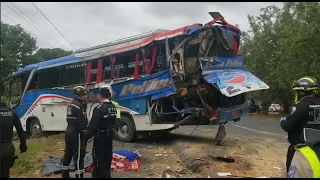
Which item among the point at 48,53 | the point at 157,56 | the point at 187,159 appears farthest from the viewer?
the point at 48,53

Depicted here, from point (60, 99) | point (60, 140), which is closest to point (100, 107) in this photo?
point (60, 140)

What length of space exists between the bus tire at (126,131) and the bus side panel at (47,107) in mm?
2187

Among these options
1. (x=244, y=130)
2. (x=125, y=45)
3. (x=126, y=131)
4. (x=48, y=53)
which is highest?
(x=48, y=53)

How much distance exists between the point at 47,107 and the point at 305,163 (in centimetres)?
1146

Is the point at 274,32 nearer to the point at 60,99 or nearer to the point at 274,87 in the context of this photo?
the point at 274,87

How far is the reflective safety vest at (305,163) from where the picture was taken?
3.15 metres

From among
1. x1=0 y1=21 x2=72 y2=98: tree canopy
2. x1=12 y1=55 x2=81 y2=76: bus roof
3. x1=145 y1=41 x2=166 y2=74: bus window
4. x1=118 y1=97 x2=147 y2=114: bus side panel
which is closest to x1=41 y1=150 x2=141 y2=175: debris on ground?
x1=118 y1=97 x2=147 y2=114: bus side panel

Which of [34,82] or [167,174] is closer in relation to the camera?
[167,174]

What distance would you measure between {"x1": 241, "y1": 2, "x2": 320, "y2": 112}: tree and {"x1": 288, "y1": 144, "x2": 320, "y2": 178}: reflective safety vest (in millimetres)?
18096

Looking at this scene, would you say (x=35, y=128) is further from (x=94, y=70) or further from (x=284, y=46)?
→ (x=284, y=46)

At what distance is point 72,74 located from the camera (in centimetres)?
1256

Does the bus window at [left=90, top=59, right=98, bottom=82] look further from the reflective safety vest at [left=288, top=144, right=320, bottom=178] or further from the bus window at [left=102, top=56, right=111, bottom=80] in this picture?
the reflective safety vest at [left=288, top=144, right=320, bottom=178]

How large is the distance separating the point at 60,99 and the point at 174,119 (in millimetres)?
4372

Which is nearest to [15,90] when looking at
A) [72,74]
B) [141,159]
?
[72,74]
